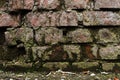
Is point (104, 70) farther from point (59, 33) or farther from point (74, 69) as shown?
point (59, 33)

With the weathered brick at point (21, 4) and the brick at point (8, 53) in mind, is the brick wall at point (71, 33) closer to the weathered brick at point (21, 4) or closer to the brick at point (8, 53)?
the weathered brick at point (21, 4)

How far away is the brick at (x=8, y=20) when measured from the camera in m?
4.58

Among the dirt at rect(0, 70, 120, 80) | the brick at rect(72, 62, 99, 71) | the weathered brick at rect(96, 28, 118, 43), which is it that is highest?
the weathered brick at rect(96, 28, 118, 43)

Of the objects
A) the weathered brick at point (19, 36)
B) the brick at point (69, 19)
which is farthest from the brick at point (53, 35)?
the weathered brick at point (19, 36)

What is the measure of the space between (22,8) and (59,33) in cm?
52

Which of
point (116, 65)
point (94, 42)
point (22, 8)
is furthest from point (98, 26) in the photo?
point (22, 8)

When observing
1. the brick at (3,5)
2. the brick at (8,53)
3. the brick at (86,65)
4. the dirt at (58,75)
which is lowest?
the dirt at (58,75)

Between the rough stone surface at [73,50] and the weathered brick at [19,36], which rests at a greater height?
the weathered brick at [19,36]

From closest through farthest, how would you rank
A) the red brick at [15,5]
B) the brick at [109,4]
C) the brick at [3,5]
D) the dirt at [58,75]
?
the dirt at [58,75] < the brick at [109,4] < the red brick at [15,5] < the brick at [3,5]

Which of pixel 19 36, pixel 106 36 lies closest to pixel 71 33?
pixel 106 36

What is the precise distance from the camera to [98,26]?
4.44 m

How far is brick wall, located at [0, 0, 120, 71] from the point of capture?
443 centimetres

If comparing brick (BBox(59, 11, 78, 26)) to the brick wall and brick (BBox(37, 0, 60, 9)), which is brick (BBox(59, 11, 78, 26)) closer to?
the brick wall

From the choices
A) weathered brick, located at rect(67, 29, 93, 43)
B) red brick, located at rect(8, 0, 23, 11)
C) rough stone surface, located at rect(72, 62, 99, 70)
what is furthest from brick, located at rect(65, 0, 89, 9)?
rough stone surface, located at rect(72, 62, 99, 70)
